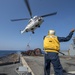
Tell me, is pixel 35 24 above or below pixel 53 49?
above

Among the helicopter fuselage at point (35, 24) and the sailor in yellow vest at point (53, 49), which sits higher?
the helicopter fuselage at point (35, 24)

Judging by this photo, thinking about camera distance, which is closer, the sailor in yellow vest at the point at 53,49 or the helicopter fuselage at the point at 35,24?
the sailor in yellow vest at the point at 53,49

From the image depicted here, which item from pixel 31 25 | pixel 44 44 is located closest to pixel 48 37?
pixel 44 44

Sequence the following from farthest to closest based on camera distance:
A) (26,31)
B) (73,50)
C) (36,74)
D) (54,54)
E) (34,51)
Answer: (73,50) < (34,51) < (26,31) < (36,74) < (54,54)

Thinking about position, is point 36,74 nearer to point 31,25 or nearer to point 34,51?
point 31,25

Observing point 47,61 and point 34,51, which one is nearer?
point 47,61

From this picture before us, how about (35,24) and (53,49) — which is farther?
(35,24)

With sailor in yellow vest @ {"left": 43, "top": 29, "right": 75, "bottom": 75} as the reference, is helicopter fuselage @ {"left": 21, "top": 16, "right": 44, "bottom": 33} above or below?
above

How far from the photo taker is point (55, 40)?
27.4 feet

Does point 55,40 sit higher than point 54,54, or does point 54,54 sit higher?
point 55,40

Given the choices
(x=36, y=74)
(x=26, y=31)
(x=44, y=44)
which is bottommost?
(x=36, y=74)

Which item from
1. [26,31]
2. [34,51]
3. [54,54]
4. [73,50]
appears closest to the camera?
[54,54]

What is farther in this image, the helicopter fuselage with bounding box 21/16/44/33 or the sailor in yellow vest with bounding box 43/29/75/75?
the helicopter fuselage with bounding box 21/16/44/33

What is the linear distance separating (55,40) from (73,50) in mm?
39458
